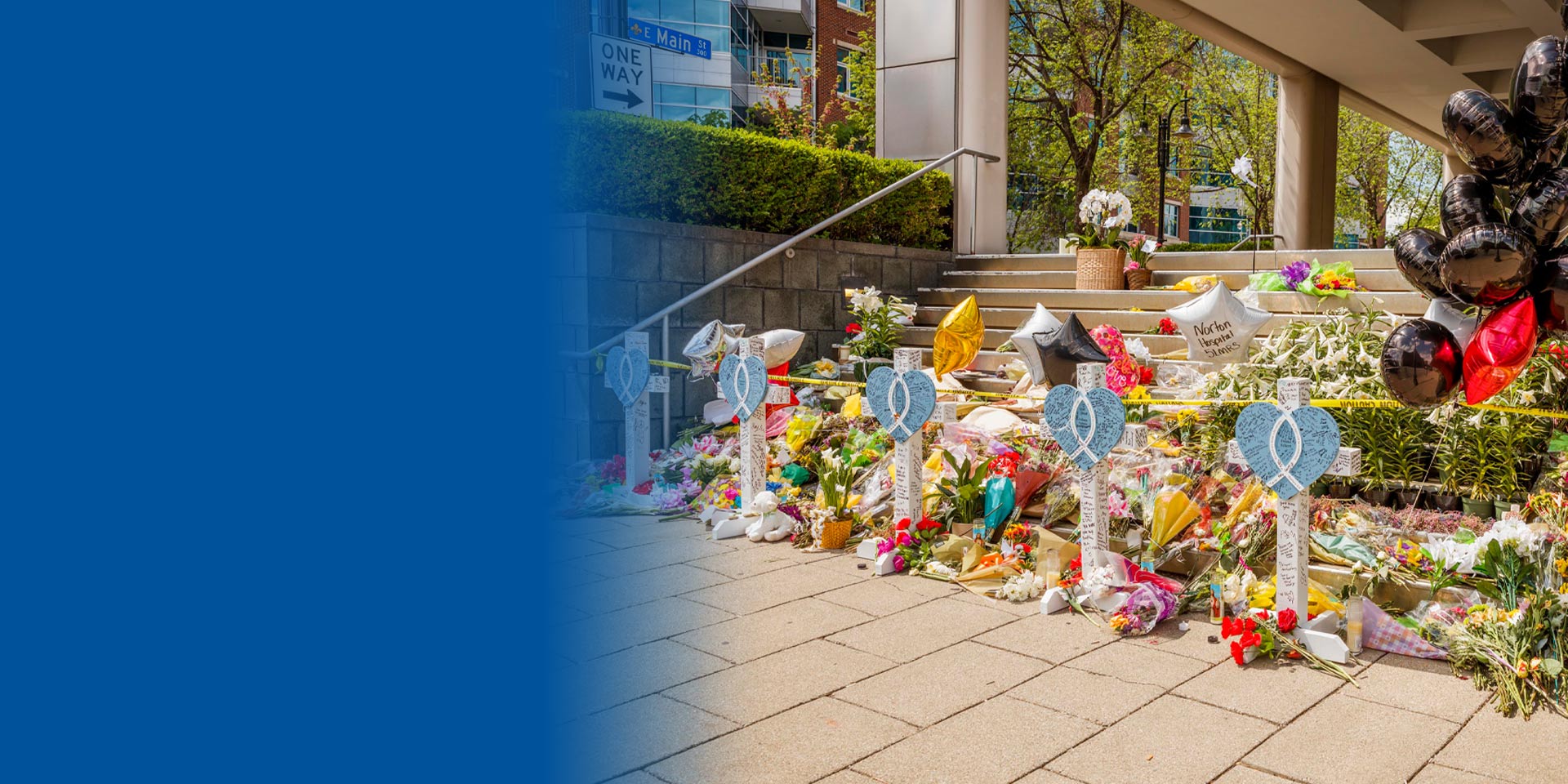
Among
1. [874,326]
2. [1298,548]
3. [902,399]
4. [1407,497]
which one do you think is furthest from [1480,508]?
[874,326]

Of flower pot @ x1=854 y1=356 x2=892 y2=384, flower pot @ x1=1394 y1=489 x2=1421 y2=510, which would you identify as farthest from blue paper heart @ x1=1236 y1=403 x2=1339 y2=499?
flower pot @ x1=854 y1=356 x2=892 y2=384

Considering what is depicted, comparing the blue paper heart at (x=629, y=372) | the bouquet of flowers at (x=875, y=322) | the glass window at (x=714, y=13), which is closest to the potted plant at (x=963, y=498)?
the blue paper heart at (x=629, y=372)

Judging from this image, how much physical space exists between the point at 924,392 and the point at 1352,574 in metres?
1.95

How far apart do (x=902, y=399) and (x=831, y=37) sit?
83.8ft

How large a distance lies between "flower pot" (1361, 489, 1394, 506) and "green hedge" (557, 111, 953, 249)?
434cm

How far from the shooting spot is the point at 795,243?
31.1ft

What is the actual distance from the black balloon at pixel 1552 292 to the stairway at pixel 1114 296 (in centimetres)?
290

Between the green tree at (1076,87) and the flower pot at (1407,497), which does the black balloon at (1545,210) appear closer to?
the flower pot at (1407,497)

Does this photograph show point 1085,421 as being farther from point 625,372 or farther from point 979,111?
point 979,111

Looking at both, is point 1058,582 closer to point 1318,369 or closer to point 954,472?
point 954,472

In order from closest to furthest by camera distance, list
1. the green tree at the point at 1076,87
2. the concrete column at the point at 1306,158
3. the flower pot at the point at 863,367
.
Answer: the flower pot at the point at 863,367 → the concrete column at the point at 1306,158 → the green tree at the point at 1076,87

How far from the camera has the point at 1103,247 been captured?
390 inches

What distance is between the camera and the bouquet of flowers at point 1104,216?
969 cm

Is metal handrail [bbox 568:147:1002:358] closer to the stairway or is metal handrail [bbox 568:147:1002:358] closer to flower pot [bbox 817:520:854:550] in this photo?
the stairway
